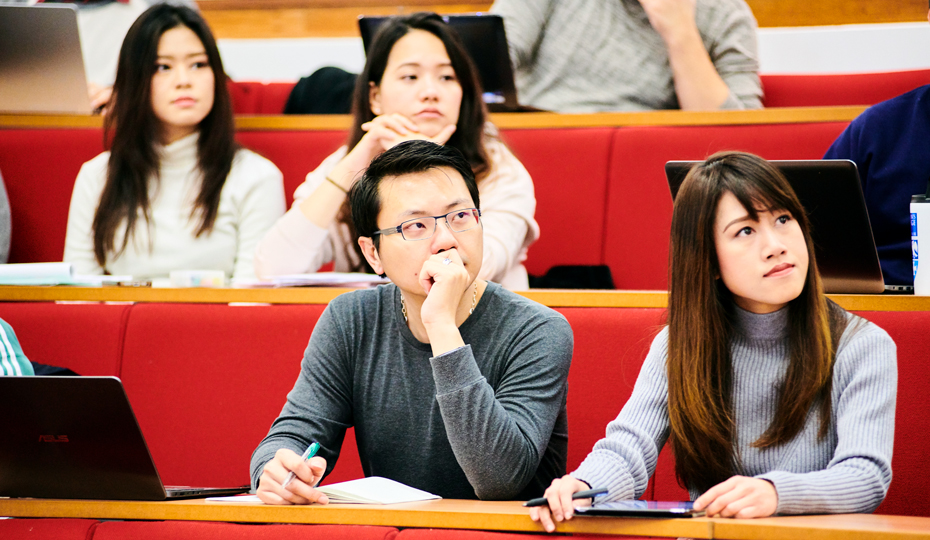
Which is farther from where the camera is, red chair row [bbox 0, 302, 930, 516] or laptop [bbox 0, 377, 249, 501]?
red chair row [bbox 0, 302, 930, 516]

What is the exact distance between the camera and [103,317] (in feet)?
4.87

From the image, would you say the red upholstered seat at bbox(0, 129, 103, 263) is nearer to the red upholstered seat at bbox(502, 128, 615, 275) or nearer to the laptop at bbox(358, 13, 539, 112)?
the laptop at bbox(358, 13, 539, 112)

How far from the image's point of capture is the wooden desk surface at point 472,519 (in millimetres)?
754

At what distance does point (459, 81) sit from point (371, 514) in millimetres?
1135

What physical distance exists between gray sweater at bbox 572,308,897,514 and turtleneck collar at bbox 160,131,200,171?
1.27 meters

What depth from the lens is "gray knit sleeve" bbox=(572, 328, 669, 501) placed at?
0.96 meters

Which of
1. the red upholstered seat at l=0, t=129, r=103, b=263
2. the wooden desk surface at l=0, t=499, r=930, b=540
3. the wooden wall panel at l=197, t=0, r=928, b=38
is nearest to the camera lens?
the wooden desk surface at l=0, t=499, r=930, b=540

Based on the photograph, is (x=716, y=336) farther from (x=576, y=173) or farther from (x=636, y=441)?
(x=576, y=173)

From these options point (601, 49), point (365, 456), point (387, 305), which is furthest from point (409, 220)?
point (601, 49)

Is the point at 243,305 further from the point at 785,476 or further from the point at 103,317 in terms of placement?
the point at 785,476

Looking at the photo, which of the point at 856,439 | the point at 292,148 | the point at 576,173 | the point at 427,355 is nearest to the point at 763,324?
the point at 856,439

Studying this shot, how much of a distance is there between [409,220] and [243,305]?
48 cm

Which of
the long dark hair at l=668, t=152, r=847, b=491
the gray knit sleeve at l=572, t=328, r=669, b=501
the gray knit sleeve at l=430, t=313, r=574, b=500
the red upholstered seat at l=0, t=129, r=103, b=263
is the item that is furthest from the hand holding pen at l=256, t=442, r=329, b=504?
the red upholstered seat at l=0, t=129, r=103, b=263

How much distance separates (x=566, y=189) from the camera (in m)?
1.92
